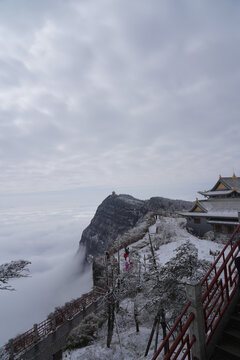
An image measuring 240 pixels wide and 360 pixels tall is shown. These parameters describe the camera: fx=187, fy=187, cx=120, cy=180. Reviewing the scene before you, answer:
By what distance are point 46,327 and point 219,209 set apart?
24.6 m

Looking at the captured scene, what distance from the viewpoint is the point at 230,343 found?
5.13m

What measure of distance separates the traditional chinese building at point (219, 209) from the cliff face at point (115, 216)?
33515 millimetres

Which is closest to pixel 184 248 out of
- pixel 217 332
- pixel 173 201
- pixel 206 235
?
pixel 217 332

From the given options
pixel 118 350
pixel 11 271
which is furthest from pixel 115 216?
pixel 11 271

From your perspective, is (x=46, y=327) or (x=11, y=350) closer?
(x=11, y=350)

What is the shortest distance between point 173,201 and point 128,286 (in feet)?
184

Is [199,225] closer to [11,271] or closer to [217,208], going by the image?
[217,208]

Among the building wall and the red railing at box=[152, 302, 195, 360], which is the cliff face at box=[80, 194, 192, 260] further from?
the red railing at box=[152, 302, 195, 360]

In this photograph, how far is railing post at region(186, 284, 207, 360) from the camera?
4.95 m

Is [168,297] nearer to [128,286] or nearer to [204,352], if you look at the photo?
[204,352]

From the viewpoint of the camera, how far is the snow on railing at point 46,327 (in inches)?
579

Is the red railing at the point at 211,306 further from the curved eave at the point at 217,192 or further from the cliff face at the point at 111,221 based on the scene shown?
the cliff face at the point at 111,221

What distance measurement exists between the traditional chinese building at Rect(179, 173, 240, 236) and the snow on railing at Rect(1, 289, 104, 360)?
18126 millimetres

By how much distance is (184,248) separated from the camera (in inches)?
413
